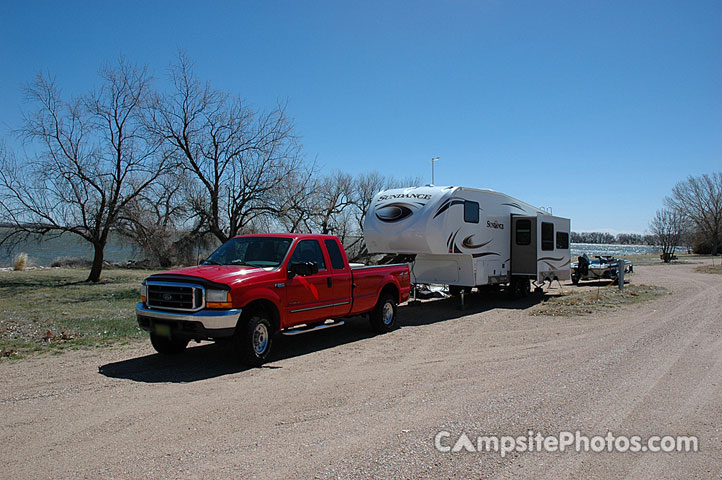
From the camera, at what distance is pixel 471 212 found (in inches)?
581

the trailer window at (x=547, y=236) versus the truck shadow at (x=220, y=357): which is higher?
the trailer window at (x=547, y=236)

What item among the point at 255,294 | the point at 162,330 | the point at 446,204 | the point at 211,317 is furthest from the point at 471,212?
the point at 162,330

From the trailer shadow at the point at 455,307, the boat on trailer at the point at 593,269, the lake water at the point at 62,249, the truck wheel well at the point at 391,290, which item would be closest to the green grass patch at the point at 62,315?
the lake water at the point at 62,249

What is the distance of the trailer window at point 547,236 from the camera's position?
1690 cm

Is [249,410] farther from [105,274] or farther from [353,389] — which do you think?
[105,274]

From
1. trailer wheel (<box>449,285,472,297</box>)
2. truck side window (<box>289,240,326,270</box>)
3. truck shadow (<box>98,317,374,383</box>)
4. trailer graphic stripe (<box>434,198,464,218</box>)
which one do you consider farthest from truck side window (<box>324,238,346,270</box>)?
trailer wheel (<box>449,285,472,297</box>)

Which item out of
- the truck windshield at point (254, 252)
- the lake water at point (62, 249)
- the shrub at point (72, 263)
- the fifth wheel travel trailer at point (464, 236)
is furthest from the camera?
the shrub at point (72, 263)

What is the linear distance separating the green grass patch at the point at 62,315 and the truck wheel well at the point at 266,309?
3.35 meters

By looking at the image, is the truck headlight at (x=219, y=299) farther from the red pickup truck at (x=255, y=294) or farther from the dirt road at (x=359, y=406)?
the dirt road at (x=359, y=406)

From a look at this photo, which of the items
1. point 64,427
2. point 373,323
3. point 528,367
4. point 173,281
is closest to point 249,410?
point 64,427

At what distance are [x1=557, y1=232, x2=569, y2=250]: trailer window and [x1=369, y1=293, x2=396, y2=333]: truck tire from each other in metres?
9.37

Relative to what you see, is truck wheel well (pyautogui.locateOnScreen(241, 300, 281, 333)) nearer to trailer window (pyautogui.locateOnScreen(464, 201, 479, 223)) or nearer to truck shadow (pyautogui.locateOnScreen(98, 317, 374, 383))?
truck shadow (pyautogui.locateOnScreen(98, 317, 374, 383))

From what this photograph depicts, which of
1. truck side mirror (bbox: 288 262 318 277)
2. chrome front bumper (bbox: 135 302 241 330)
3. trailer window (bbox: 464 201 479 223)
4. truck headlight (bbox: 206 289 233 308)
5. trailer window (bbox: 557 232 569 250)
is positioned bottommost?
chrome front bumper (bbox: 135 302 241 330)

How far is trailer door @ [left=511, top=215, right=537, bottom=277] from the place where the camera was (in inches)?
652
